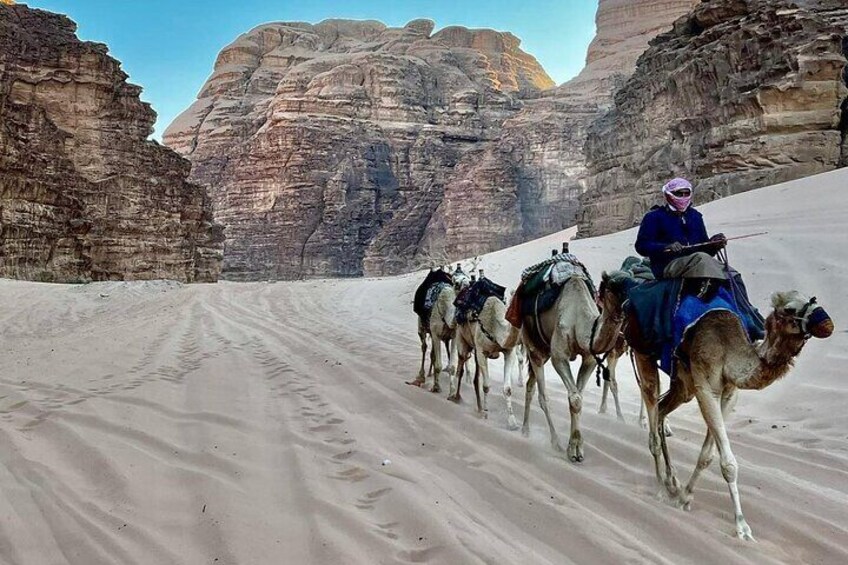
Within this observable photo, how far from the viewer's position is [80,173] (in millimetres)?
35281

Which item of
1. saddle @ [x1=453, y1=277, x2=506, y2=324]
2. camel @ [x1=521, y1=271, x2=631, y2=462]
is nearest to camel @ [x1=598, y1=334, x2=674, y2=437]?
camel @ [x1=521, y1=271, x2=631, y2=462]

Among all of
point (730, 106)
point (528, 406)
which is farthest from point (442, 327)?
point (730, 106)

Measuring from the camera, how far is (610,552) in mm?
3217

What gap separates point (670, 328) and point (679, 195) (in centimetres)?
121

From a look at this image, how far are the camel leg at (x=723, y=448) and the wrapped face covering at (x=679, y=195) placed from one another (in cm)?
157

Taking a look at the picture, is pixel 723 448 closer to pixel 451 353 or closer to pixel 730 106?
pixel 451 353

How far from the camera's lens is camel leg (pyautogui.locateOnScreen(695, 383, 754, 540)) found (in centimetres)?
347

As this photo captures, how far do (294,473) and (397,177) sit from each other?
72844 mm

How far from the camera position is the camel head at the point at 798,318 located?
312 centimetres

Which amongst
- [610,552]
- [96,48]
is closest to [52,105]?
[96,48]

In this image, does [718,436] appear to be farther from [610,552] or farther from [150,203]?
[150,203]

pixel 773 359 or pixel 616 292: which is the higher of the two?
pixel 616 292

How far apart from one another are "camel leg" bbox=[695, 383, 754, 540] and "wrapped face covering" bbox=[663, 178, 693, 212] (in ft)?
5.14

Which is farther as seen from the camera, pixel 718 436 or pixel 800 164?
pixel 800 164
